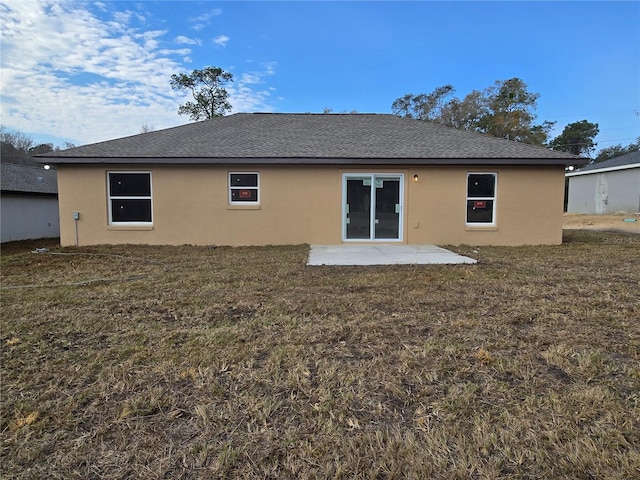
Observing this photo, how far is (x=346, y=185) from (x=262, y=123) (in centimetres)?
525

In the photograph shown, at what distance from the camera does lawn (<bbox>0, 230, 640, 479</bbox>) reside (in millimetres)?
2021

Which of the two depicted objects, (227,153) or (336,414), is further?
(227,153)

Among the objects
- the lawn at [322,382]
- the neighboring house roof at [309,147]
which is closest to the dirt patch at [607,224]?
the neighboring house roof at [309,147]

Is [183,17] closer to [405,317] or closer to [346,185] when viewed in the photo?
[346,185]

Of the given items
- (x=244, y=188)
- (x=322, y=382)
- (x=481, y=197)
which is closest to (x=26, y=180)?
(x=244, y=188)

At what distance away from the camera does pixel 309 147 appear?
11.5 meters

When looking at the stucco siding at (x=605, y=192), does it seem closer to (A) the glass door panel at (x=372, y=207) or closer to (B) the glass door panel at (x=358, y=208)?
(A) the glass door panel at (x=372, y=207)

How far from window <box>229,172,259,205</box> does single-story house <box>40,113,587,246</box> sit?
1.2 inches

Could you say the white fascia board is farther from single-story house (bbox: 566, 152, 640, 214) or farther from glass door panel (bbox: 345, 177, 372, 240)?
glass door panel (bbox: 345, 177, 372, 240)

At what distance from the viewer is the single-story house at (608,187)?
77.9ft

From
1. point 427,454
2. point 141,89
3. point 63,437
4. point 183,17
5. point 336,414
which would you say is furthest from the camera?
point 141,89

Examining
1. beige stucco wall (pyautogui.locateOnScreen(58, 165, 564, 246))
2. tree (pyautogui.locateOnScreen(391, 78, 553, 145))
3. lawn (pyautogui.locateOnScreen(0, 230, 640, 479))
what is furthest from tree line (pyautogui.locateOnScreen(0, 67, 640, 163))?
lawn (pyautogui.locateOnScreen(0, 230, 640, 479))

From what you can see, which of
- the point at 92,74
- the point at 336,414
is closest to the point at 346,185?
the point at 336,414

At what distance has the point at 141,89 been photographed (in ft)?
60.6
